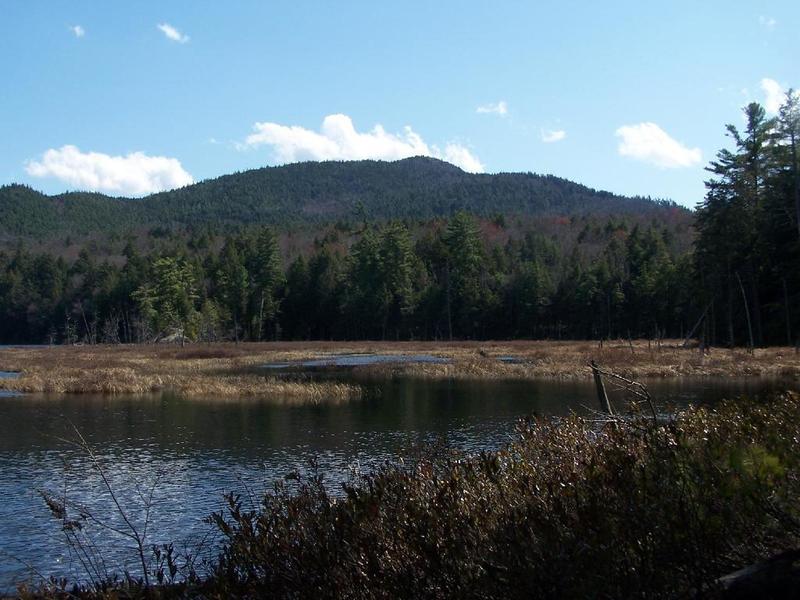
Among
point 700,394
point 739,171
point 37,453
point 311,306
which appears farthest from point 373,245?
point 37,453

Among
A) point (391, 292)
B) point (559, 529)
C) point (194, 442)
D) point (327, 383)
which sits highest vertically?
point (391, 292)

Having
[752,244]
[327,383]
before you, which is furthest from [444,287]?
[327,383]

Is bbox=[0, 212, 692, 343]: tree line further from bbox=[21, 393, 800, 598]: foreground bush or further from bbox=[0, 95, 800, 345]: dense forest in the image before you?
bbox=[21, 393, 800, 598]: foreground bush

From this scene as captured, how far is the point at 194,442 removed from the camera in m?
23.2

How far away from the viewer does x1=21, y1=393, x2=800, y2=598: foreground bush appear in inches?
210

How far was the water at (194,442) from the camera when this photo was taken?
13.8 metres

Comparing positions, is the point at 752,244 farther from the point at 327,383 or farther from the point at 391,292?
the point at 391,292

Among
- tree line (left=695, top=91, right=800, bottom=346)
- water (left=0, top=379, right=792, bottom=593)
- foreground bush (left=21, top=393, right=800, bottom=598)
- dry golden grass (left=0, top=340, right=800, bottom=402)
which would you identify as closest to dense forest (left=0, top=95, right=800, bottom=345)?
tree line (left=695, top=91, right=800, bottom=346)

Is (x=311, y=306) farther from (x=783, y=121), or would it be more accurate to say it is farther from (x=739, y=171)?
(x=783, y=121)

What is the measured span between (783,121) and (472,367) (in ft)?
81.5

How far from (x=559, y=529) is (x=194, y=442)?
1907 cm

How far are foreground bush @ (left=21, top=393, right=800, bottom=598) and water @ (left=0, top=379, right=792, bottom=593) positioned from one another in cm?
231

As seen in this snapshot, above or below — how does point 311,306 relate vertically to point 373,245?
below

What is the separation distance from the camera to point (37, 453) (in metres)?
21.3
